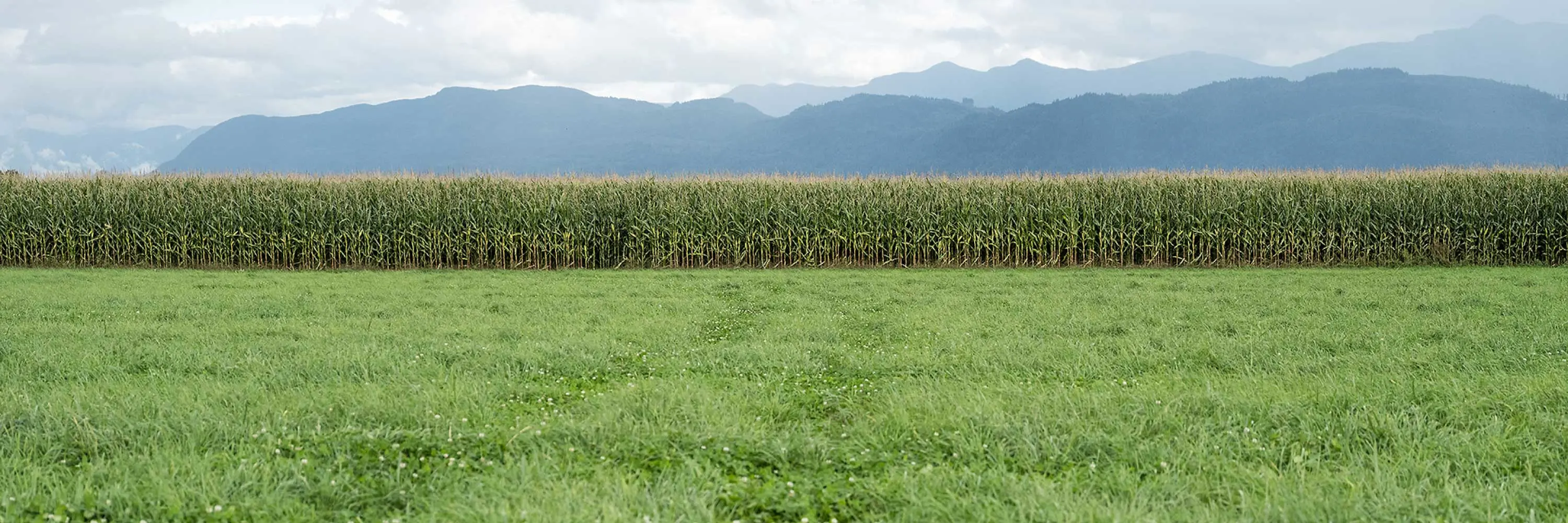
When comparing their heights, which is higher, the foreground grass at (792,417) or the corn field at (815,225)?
the corn field at (815,225)

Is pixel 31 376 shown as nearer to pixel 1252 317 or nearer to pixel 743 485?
pixel 743 485

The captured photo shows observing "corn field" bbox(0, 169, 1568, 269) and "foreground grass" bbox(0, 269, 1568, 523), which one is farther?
"corn field" bbox(0, 169, 1568, 269)

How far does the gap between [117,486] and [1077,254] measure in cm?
2312

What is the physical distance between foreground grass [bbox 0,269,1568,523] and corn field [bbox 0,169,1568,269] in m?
13.2

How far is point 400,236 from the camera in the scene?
24.9 metres

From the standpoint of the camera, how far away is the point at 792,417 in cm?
621

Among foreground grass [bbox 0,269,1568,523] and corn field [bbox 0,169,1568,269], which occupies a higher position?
corn field [bbox 0,169,1568,269]

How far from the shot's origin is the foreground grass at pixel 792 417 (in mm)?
4543

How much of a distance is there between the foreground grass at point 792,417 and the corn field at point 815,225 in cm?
1324

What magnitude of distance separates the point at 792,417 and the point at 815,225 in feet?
61.8

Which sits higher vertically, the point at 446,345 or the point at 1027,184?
the point at 1027,184

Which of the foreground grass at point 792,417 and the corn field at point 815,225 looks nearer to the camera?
the foreground grass at point 792,417

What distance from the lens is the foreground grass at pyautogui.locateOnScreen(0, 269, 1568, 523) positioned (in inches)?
179

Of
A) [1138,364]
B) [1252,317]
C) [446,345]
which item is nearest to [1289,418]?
[1138,364]
